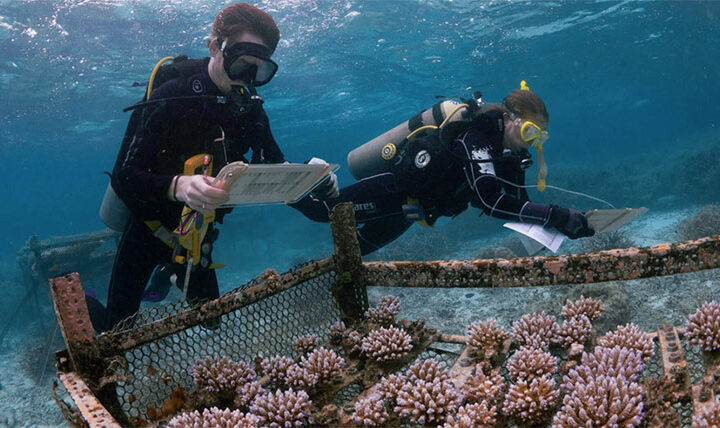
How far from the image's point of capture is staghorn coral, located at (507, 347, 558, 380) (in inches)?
99.9

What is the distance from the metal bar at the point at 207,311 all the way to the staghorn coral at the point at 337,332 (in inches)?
19.4

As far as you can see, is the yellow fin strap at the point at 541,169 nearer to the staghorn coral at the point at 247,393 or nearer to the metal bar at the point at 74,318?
the staghorn coral at the point at 247,393

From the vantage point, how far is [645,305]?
7.62m

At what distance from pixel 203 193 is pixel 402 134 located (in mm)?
3706

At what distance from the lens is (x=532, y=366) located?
8.40 ft

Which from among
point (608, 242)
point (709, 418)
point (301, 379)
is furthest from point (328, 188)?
point (608, 242)

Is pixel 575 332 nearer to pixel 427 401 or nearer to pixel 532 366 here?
pixel 532 366

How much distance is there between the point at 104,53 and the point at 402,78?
61.0 feet

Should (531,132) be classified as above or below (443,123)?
below

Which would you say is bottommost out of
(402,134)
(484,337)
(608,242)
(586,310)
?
(608,242)

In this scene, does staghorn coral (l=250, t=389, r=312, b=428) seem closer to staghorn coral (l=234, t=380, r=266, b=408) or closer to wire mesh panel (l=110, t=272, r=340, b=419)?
staghorn coral (l=234, t=380, r=266, b=408)

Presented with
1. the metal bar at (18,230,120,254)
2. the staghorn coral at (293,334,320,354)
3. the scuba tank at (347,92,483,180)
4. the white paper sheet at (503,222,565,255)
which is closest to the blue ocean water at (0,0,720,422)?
the scuba tank at (347,92,483,180)

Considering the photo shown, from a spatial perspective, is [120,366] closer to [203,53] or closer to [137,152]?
[137,152]

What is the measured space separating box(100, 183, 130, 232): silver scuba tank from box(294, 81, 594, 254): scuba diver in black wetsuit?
Answer: 84.2 inches
